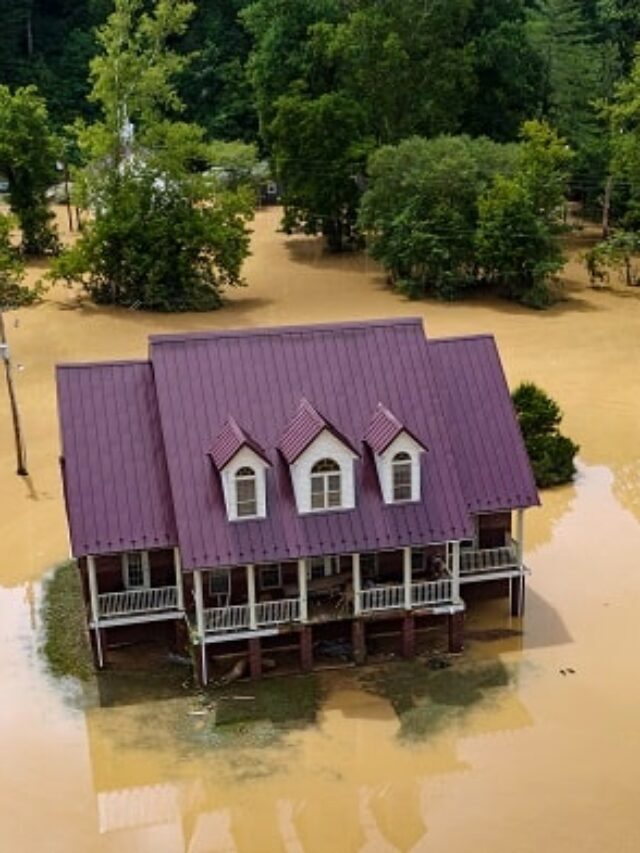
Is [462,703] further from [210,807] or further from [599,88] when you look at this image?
[599,88]

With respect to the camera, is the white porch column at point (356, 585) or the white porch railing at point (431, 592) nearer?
the white porch column at point (356, 585)

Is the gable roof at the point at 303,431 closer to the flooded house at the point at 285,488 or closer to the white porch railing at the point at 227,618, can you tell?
the flooded house at the point at 285,488

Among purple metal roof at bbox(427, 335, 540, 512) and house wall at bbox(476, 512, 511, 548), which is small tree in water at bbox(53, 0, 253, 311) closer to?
purple metal roof at bbox(427, 335, 540, 512)

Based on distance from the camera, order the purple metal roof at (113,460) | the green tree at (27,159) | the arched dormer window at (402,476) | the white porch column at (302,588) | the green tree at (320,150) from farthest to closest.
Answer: the green tree at (320,150) < the green tree at (27,159) < the arched dormer window at (402,476) < the white porch column at (302,588) < the purple metal roof at (113,460)

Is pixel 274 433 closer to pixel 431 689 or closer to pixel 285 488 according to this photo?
pixel 285 488

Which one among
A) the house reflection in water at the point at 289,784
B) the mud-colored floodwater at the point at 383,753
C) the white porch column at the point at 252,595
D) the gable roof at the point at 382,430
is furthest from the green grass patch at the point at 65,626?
the gable roof at the point at 382,430

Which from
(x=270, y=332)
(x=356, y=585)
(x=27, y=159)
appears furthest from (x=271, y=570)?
(x=27, y=159)
